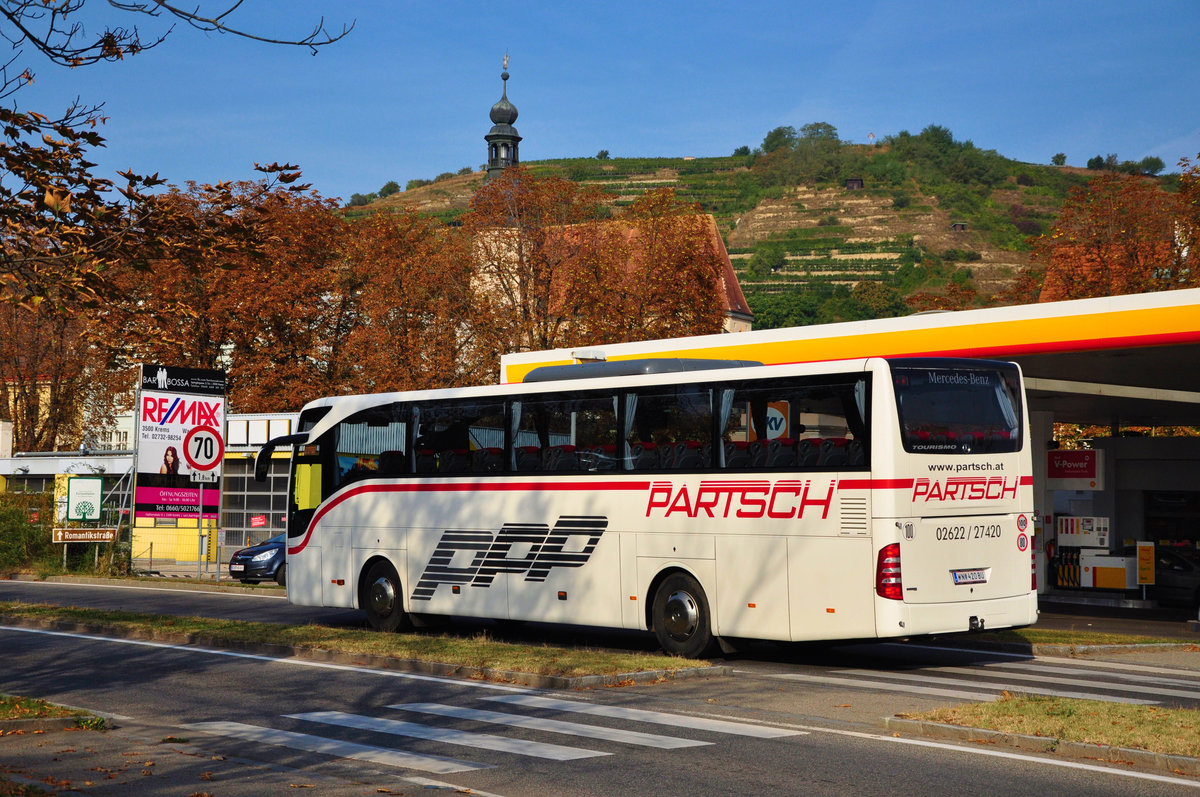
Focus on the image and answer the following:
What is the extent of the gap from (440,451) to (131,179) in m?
9.04

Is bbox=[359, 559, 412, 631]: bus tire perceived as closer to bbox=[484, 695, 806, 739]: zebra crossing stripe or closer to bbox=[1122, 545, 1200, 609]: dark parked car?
bbox=[484, 695, 806, 739]: zebra crossing stripe

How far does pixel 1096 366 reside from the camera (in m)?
24.1

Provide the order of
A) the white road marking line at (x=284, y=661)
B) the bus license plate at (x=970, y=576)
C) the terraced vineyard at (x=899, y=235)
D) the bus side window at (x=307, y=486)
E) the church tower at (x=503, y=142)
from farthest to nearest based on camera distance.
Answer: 1. the terraced vineyard at (x=899, y=235)
2. the church tower at (x=503, y=142)
3. the bus side window at (x=307, y=486)
4. the bus license plate at (x=970, y=576)
5. the white road marking line at (x=284, y=661)

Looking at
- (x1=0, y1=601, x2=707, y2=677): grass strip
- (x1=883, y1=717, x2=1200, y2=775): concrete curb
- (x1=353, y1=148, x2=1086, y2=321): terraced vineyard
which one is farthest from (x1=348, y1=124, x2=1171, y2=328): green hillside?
(x1=883, y1=717, x2=1200, y2=775): concrete curb

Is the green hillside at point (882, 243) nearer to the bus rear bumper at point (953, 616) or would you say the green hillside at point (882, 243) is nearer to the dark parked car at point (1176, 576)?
the dark parked car at point (1176, 576)

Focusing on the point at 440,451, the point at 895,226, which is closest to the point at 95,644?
the point at 440,451

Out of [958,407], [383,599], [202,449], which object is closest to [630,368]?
[958,407]

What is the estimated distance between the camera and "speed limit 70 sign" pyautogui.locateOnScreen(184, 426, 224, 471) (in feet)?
102

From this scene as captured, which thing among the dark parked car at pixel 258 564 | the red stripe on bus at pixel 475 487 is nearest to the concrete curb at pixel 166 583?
the dark parked car at pixel 258 564

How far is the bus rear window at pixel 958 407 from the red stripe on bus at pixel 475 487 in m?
3.44

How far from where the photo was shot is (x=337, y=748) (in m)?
9.12

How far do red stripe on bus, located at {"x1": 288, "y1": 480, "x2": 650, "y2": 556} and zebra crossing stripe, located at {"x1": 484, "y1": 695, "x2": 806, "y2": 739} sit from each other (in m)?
4.22

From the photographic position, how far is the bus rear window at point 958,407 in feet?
43.4

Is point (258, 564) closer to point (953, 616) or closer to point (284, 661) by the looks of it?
point (284, 661)
